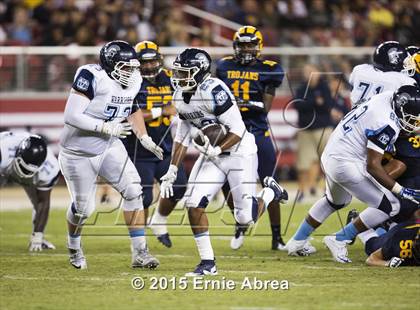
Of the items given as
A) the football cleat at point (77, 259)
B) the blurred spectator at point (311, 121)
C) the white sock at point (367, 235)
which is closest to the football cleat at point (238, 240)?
the white sock at point (367, 235)

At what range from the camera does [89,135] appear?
762 cm

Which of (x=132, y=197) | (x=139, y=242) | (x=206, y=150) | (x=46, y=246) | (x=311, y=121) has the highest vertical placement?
(x=206, y=150)

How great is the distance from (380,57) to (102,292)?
3.59 meters

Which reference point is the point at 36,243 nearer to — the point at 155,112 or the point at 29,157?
the point at 29,157

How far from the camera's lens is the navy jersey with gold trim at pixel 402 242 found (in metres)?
7.35

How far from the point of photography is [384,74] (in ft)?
28.2

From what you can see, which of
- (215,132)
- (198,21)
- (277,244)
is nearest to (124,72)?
(215,132)

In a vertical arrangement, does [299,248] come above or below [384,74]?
below

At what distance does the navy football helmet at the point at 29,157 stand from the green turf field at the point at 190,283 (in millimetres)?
742

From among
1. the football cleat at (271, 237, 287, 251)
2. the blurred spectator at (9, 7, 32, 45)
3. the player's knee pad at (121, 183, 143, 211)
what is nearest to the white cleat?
the football cleat at (271, 237, 287, 251)

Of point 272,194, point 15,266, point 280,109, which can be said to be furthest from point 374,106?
point 280,109

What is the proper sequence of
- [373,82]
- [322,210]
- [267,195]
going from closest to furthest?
[322,210] < [267,195] < [373,82]
